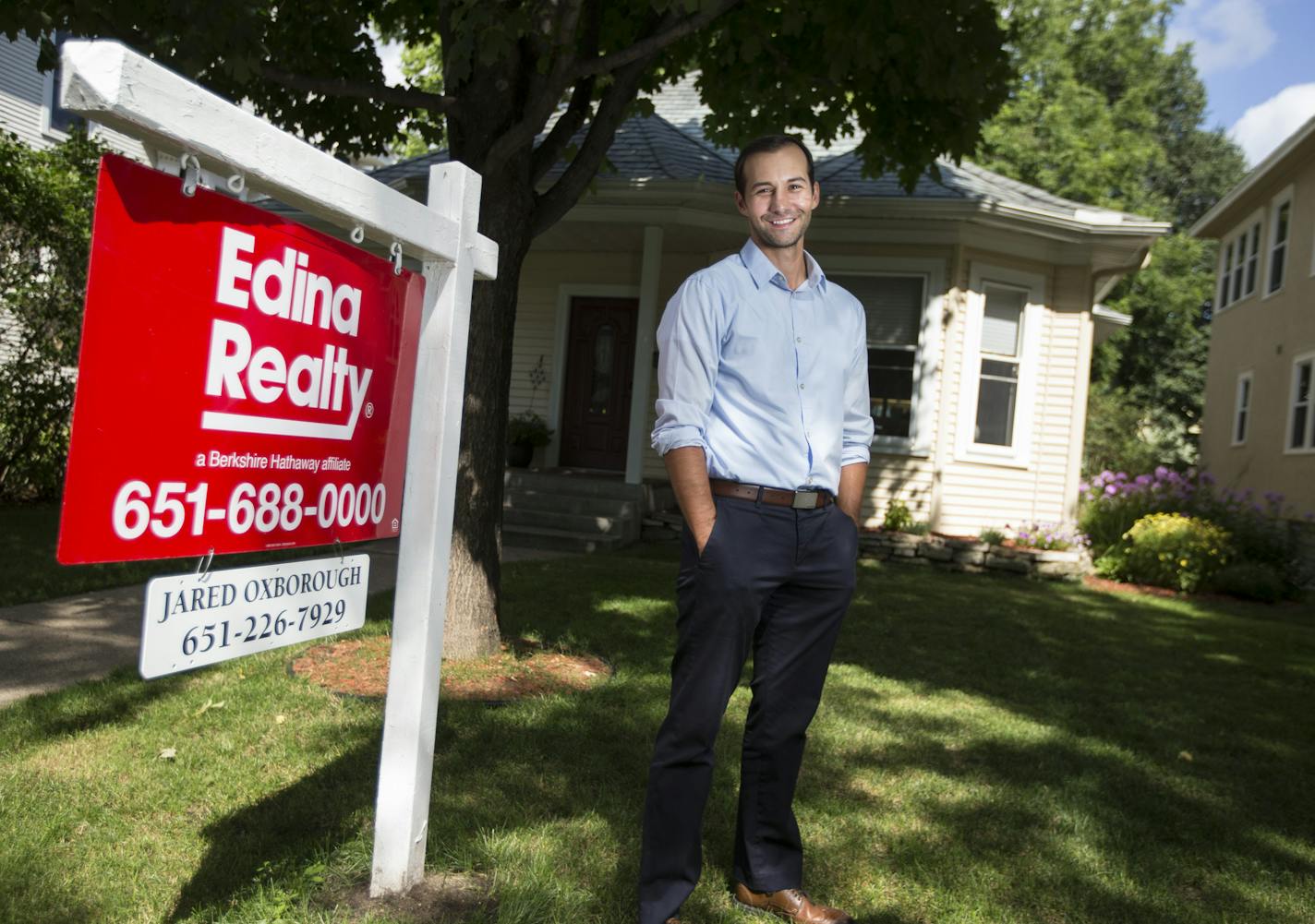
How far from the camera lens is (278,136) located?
2096 mm

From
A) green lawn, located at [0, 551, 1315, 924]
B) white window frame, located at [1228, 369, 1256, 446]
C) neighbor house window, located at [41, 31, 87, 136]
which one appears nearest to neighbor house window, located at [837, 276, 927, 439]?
green lawn, located at [0, 551, 1315, 924]

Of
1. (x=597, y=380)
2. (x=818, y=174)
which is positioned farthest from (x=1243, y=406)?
(x=597, y=380)

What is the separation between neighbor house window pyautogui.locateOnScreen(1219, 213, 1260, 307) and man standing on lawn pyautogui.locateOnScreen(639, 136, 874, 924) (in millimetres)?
19220

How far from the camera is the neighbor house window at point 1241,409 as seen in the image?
63.1 ft

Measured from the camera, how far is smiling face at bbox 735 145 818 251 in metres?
2.73

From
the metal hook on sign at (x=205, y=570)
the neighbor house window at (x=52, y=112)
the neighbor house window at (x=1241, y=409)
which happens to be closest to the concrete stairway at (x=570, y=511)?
the metal hook on sign at (x=205, y=570)

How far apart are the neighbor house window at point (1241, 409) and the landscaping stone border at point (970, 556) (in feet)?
32.0

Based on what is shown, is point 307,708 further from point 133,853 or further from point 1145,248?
point 1145,248

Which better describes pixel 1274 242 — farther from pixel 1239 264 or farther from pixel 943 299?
pixel 943 299

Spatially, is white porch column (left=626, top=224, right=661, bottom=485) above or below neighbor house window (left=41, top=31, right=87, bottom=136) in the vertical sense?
below

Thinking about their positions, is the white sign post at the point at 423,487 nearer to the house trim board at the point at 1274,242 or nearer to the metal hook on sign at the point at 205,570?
the metal hook on sign at the point at 205,570

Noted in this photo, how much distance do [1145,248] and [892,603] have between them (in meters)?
6.33

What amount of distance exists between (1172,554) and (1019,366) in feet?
9.11

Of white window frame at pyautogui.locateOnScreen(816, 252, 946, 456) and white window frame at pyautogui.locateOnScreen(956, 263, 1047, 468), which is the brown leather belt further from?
white window frame at pyautogui.locateOnScreen(956, 263, 1047, 468)
